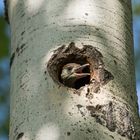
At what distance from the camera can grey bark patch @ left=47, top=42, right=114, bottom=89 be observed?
45.4 inches

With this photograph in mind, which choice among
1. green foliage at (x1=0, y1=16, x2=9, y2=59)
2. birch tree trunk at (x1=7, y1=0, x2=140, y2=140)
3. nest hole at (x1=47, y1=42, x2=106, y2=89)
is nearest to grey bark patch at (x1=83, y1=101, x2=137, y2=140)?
birch tree trunk at (x1=7, y1=0, x2=140, y2=140)

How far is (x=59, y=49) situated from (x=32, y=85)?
0.11 meters

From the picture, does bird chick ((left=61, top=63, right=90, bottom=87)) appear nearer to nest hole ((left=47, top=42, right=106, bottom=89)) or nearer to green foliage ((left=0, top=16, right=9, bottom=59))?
nest hole ((left=47, top=42, right=106, bottom=89))

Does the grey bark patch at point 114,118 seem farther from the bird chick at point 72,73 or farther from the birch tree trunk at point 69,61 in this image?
the bird chick at point 72,73

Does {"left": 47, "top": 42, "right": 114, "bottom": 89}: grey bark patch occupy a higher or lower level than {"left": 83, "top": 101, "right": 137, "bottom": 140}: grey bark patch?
Answer: higher

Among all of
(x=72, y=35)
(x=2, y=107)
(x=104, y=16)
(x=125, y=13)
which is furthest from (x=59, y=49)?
(x=2, y=107)

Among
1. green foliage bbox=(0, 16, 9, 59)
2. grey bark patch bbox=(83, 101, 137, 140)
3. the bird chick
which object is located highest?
green foliage bbox=(0, 16, 9, 59)

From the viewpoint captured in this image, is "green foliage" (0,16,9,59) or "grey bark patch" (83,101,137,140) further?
"green foliage" (0,16,9,59)

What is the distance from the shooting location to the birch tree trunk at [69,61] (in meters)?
1.06

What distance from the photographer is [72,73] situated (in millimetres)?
1184

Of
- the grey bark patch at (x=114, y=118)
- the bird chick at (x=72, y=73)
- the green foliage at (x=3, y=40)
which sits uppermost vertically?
the green foliage at (x=3, y=40)

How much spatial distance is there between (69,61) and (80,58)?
0.03m

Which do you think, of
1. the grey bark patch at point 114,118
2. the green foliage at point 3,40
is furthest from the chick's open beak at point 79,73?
the green foliage at point 3,40

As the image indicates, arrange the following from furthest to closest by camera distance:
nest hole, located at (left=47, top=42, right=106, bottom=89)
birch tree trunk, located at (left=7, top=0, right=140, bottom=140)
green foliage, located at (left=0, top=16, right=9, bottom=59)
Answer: green foliage, located at (left=0, top=16, right=9, bottom=59) < nest hole, located at (left=47, top=42, right=106, bottom=89) < birch tree trunk, located at (left=7, top=0, right=140, bottom=140)
